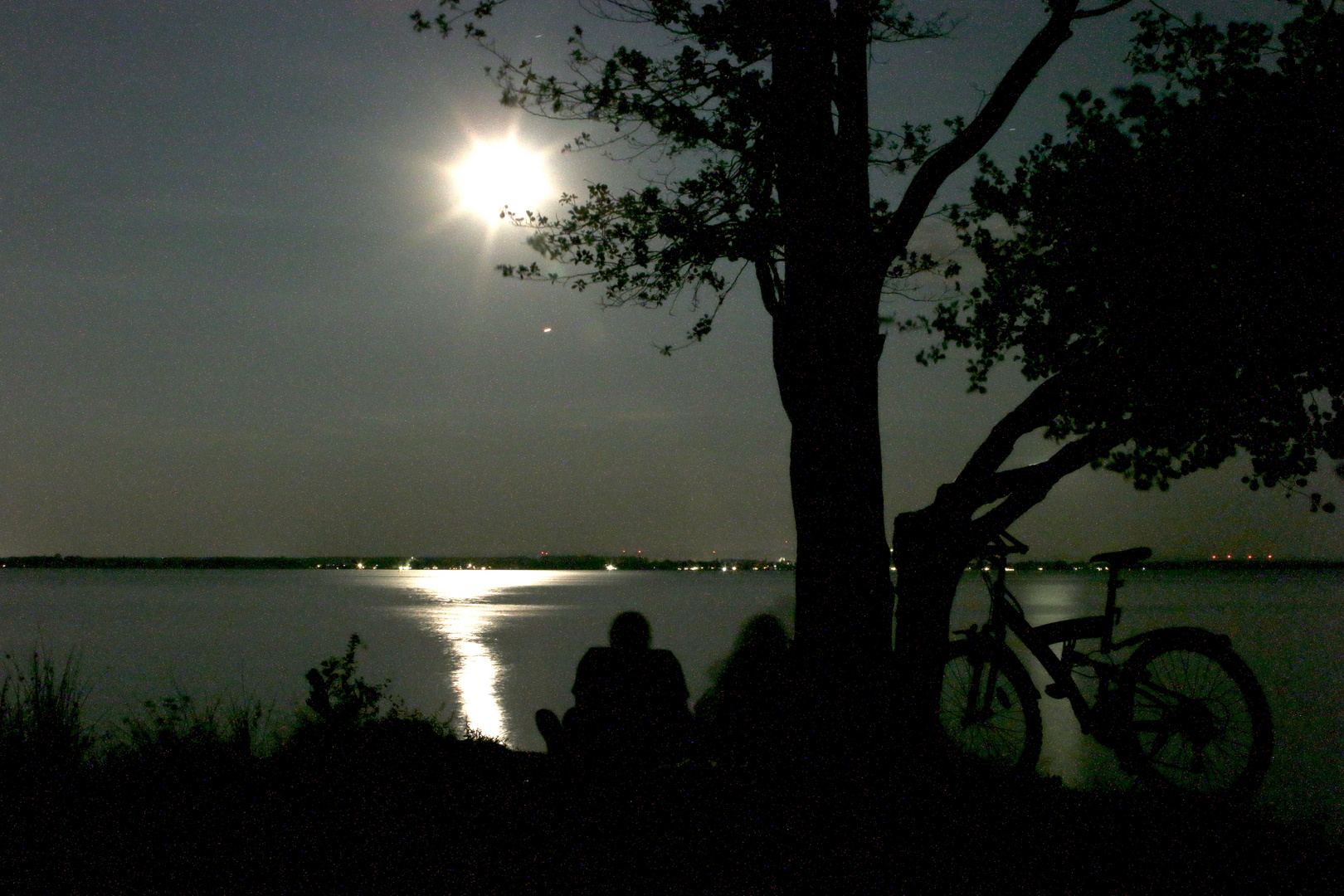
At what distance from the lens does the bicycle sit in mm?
4996

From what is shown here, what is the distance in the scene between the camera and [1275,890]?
3.83 metres

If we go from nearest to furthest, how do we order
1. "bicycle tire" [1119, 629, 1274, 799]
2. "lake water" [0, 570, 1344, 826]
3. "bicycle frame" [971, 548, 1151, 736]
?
"bicycle tire" [1119, 629, 1274, 799], "bicycle frame" [971, 548, 1151, 736], "lake water" [0, 570, 1344, 826]

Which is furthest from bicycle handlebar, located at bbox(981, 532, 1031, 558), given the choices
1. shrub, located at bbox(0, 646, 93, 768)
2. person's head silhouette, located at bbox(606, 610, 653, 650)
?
shrub, located at bbox(0, 646, 93, 768)

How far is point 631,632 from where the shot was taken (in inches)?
211

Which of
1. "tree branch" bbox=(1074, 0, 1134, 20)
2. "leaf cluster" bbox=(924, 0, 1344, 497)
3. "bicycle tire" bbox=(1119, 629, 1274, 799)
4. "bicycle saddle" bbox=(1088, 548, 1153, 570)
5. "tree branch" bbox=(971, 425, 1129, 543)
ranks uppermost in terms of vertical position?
"tree branch" bbox=(1074, 0, 1134, 20)

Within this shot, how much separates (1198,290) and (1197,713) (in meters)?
2.29

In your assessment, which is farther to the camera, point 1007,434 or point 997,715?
point 997,715

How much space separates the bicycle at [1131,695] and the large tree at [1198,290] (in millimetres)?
590

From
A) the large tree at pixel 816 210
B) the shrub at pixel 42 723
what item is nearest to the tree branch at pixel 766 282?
the large tree at pixel 816 210

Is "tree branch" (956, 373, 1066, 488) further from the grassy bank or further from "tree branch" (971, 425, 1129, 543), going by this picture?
the grassy bank

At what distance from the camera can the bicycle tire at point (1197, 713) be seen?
4.92 meters

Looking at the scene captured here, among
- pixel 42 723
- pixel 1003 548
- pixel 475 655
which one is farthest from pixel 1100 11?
pixel 475 655

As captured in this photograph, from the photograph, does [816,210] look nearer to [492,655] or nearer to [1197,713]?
[1197,713]

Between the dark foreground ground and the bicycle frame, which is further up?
the bicycle frame
